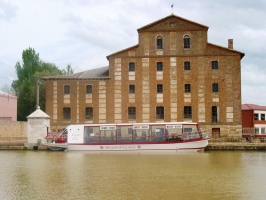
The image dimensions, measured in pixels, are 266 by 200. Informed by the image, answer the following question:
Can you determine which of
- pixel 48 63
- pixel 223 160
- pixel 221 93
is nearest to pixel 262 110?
pixel 221 93

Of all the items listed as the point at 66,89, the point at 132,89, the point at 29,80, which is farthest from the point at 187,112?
the point at 29,80

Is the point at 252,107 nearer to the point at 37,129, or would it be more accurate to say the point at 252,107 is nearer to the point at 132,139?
the point at 132,139

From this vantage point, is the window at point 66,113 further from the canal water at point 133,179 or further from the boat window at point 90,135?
the canal water at point 133,179

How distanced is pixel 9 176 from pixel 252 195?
10875 millimetres

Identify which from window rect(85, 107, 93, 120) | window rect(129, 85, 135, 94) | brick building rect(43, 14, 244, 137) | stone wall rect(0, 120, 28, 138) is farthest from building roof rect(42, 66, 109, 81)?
stone wall rect(0, 120, 28, 138)

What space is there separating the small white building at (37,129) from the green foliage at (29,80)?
2543 centimetres

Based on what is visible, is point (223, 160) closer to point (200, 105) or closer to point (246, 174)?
point (246, 174)

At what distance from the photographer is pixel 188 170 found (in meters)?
21.8

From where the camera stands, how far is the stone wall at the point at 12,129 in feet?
150

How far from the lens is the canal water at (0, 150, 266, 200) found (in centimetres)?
1540

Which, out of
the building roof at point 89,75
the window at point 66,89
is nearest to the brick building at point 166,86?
the building roof at point 89,75

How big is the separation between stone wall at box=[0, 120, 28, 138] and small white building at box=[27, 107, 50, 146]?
9482mm

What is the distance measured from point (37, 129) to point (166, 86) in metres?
12.9

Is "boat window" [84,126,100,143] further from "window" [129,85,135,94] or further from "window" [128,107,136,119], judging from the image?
"window" [129,85,135,94]
